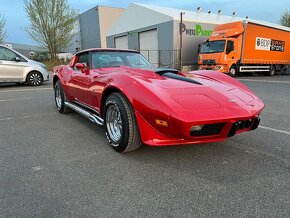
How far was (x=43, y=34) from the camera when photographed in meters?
26.5

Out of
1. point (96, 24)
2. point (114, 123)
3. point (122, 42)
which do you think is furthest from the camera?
point (96, 24)

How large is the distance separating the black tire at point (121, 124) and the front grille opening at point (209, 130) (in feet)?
2.35

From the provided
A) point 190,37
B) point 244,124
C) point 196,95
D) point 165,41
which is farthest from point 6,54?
point 190,37

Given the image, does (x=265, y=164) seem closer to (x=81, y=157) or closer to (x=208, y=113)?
(x=208, y=113)

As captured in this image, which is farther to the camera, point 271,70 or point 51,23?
point 51,23

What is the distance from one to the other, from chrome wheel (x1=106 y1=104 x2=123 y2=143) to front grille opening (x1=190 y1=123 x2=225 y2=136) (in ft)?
3.34

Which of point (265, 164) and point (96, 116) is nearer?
point (265, 164)

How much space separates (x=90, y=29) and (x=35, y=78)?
3258 centimetres

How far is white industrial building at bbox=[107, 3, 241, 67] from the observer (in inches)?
879

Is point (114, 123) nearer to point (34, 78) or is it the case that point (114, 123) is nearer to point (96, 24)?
point (34, 78)

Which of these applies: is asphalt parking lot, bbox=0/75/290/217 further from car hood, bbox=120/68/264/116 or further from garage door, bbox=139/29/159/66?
garage door, bbox=139/29/159/66

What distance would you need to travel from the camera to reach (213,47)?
659 inches

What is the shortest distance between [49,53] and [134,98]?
2783 centimetres

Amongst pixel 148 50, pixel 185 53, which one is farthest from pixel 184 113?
pixel 148 50
